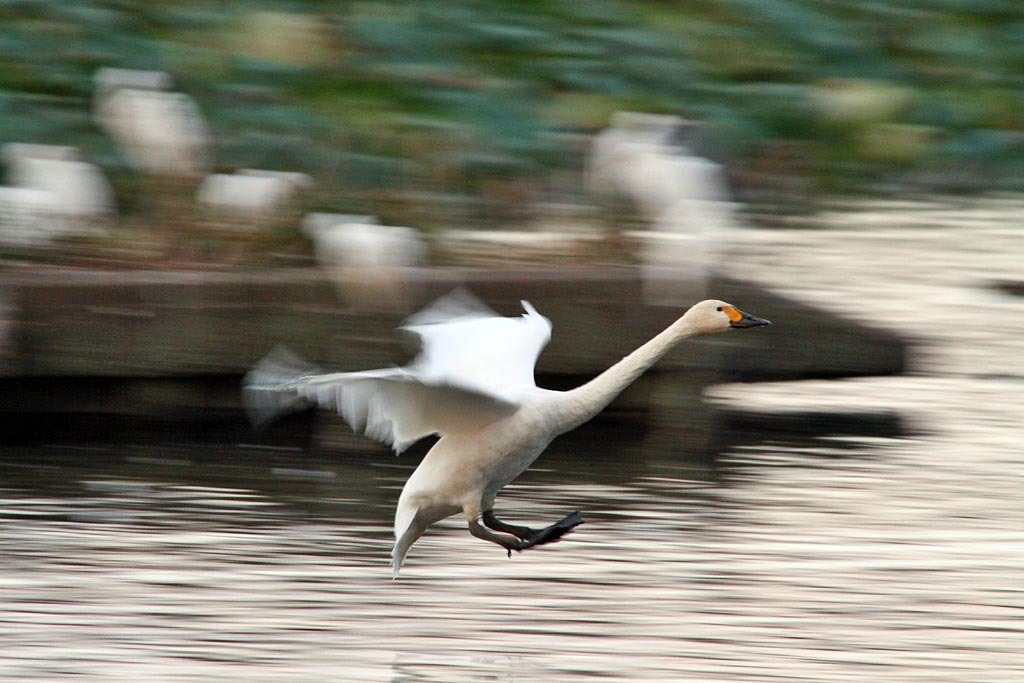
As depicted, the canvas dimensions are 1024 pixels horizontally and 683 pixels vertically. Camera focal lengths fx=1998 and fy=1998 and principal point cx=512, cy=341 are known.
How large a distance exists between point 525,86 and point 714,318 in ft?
19.5

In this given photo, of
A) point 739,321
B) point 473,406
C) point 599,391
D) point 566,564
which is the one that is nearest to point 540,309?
point 566,564

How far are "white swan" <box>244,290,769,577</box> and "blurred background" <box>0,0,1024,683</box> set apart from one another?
435 mm

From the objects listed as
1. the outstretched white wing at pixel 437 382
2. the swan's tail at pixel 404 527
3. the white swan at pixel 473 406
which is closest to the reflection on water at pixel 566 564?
the swan's tail at pixel 404 527

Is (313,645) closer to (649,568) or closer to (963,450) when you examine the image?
(649,568)

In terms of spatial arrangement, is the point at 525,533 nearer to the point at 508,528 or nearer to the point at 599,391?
the point at 508,528

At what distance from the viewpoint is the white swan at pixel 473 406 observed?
19.0 feet

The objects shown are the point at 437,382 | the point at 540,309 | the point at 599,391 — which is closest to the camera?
the point at 437,382

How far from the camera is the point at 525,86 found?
12.2 metres

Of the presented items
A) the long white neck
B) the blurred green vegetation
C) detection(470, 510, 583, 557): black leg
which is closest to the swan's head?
the long white neck

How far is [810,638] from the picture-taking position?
6.26 m

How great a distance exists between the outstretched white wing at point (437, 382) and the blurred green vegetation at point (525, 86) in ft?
12.1

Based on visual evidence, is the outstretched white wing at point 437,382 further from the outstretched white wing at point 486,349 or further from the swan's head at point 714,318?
the swan's head at point 714,318

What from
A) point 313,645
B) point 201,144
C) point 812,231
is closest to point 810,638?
point 313,645

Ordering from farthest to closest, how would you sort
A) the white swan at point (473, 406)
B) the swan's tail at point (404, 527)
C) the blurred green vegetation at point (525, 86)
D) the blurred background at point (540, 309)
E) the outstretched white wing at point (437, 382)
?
1. the blurred green vegetation at point (525, 86)
2. the blurred background at point (540, 309)
3. the swan's tail at point (404, 527)
4. the white swan at point (473, 406)
5. the outstretched white wing at point (437, 382)
